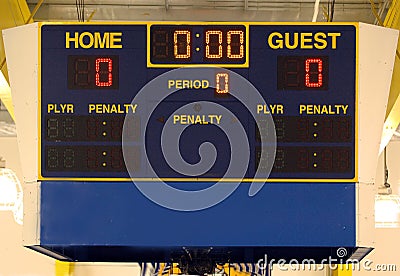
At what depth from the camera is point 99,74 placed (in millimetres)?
8070

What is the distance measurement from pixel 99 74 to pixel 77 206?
3.24 feet

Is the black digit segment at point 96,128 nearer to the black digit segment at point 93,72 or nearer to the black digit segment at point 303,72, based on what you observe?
the black digit segment at point 93,72

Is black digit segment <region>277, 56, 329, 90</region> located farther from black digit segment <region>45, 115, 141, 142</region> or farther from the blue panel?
black digit segment <region>45, 115, 141, 142</region>

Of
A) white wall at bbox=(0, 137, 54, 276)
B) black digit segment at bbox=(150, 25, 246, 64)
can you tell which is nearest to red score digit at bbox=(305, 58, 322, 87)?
black digit segment at bbox=(150, 25, 246, 64)

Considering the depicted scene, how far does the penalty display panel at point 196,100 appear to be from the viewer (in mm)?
7988

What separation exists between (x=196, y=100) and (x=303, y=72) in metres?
0.82

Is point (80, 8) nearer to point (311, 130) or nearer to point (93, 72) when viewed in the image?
point (93, 72)

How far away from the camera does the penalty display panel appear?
314 inches

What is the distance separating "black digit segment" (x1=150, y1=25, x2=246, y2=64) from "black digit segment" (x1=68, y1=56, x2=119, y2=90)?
1.01 ft

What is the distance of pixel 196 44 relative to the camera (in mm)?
8070

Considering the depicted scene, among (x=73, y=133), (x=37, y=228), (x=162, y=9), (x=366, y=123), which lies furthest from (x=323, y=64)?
(x=162, y=9)

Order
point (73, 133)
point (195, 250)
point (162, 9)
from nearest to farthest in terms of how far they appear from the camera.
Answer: point (73, 133)
point (195, 250)
point (162, 9)

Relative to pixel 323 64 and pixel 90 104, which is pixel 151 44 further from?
pixel 323 64

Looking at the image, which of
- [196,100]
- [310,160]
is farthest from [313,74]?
[196,100]
